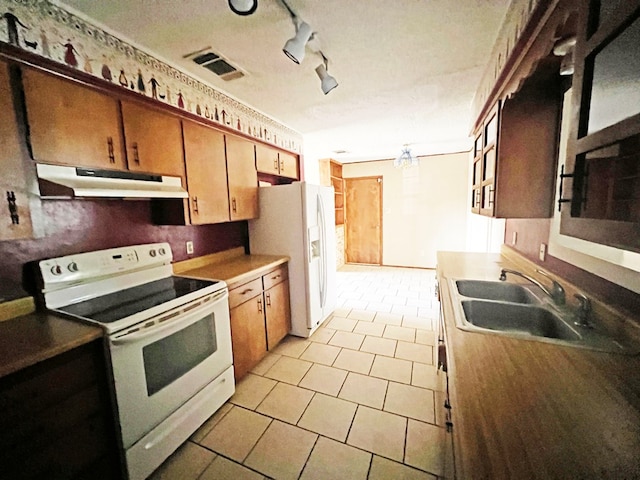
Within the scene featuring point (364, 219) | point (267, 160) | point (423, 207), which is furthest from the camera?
point (364, 219)

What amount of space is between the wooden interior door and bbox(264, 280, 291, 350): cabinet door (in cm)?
350

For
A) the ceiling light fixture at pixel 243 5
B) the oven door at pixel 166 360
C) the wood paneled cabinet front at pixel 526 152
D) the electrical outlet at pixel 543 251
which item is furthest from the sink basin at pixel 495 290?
the ceiling light fixture at pixel 243 5

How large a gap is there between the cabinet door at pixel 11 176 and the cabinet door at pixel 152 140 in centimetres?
47

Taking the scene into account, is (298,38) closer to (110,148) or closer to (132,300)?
(110,148)

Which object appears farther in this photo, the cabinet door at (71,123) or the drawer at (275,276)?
the drawer at (275,276)

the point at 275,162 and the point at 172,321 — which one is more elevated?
the point at 275,162

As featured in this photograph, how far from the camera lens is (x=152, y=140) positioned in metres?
1.73

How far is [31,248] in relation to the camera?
1412mm

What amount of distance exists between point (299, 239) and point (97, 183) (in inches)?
64.2

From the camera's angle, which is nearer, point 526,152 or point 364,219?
point 526,152

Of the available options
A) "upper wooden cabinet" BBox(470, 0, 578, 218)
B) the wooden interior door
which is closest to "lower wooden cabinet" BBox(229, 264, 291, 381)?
"upper wooden cabinet" BBox(470, 0, 578, 218)

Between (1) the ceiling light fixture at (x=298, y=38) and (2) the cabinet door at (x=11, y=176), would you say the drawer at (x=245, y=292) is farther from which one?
(1) the ceiling light fixture at (x=298, y=38)

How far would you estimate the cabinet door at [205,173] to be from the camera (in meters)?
2.02

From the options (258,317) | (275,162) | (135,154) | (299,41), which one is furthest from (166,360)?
(275,162)
